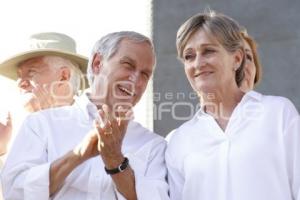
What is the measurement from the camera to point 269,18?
323cm

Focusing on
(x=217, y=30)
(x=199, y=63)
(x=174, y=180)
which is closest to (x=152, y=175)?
(x=174, y=180)

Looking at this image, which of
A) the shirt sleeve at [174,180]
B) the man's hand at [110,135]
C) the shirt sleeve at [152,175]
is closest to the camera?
the man's hand at [110,135]

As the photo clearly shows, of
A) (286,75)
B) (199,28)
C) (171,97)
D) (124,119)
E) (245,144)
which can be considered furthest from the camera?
(171,97)

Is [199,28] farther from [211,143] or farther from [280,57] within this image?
[280,57]

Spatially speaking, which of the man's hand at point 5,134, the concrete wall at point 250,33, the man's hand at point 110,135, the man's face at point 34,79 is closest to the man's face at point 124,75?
the man's hand at point 110,135

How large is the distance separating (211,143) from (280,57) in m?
1.32

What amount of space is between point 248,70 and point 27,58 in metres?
0.93

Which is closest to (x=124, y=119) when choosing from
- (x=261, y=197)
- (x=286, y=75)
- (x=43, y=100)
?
(x=261, y=197)

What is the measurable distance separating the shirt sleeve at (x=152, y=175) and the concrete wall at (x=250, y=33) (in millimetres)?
1213

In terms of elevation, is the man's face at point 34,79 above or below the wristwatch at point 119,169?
above

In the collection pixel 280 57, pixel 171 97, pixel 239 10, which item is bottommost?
pixel 171 97

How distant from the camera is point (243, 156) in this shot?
1.89 metres

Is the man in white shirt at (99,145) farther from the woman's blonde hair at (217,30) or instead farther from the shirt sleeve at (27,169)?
the woman's blonde hair at (217,30)

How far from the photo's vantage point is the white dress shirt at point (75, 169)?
1.87 metres
